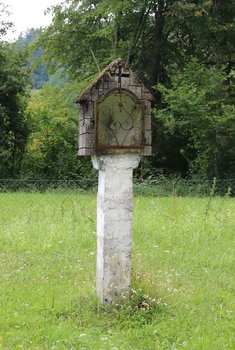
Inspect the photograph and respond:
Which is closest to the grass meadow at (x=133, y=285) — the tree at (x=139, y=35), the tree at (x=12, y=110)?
the tree at (x=12, y=110)

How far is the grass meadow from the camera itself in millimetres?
4855

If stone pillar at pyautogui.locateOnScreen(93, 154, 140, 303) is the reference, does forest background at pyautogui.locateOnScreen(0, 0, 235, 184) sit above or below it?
above

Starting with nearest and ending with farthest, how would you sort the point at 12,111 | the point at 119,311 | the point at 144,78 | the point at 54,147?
the point at 119,311 < the point at 12,111 < the point at 144,78 < the point at 54,147

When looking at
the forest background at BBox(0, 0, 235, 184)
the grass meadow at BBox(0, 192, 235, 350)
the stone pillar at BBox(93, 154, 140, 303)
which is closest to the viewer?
the grass meadow at BBox(0, 192, 235, 350)

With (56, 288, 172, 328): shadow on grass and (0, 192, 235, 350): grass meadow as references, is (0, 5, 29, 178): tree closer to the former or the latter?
(0, 192, 235, 350): grass meadow

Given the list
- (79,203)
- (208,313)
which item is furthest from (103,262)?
(79,203)

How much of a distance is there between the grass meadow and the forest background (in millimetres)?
9339

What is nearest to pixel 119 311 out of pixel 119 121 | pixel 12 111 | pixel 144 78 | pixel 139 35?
pixel 119 121

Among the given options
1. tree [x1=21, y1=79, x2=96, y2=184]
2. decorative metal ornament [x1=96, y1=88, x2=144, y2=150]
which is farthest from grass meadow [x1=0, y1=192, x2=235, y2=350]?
tree [x1=21, y1=79, x2=96, y2=184]

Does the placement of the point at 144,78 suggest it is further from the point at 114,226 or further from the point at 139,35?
the point at 114,226

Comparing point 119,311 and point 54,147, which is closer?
point 119,311

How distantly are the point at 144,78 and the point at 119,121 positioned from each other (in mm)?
18413

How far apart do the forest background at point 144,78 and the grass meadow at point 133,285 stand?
9339 mm

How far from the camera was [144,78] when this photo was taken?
77.6ft
